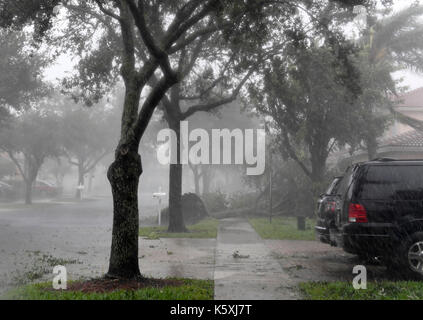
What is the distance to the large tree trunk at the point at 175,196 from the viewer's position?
1631 cm

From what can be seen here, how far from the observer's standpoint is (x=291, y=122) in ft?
57.7

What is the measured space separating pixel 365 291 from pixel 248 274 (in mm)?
2193

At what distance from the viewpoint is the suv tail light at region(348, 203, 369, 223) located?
7.99 metres

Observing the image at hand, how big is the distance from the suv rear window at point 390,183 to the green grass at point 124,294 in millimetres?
3294

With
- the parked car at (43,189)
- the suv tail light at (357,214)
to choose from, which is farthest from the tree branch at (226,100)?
the parked car at (43,189)

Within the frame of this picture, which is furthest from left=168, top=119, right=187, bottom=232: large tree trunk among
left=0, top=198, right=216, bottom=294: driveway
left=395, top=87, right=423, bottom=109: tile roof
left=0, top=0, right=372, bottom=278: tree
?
left=395, top=87, right=423, bottom=109: tile roof

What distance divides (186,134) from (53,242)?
25.1 metres

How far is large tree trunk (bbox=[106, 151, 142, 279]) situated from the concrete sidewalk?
145 centimetres

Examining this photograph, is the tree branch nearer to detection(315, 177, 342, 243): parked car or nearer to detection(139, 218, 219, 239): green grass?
detection(139, 218, 219, 239): green grass

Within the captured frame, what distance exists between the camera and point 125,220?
7.50 metres

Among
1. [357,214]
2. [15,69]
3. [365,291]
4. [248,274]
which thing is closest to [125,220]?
[248,274]

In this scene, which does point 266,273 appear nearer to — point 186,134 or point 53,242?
point 53,242

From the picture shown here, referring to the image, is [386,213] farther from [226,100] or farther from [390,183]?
[226,100]
